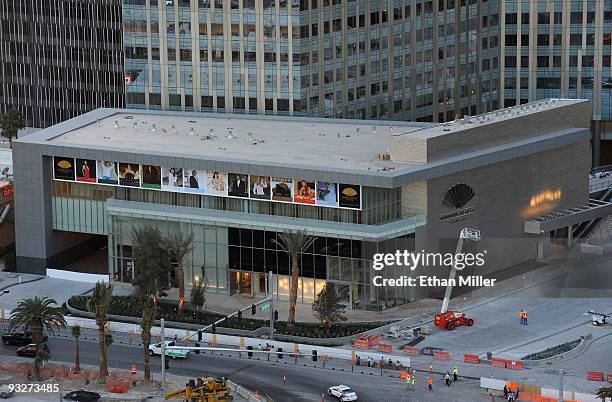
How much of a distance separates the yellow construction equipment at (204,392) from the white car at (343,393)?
9577mm

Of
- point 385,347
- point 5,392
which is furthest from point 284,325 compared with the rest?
point 5,392

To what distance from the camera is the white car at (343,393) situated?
173375 millimetres

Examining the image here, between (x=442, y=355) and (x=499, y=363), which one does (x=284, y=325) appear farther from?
(x=499, y=363)

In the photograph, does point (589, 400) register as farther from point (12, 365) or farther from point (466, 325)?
point (12, 365)

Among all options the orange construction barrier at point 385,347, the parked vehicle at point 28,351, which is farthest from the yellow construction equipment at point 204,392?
the parked vehicle at point 28,351

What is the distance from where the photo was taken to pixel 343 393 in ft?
570

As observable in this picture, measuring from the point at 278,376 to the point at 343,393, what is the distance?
399 inches

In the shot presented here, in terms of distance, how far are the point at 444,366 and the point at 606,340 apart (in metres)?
18.6

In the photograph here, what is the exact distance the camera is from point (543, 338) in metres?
191


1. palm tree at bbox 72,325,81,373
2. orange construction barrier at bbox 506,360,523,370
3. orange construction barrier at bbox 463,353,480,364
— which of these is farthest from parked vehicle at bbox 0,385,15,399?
orange construction barrier at bbox 506,360,523,370

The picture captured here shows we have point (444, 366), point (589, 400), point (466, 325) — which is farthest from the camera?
point (466, 325)

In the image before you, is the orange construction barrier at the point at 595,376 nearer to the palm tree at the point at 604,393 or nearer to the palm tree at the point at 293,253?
the palm tree at the point at 604,393

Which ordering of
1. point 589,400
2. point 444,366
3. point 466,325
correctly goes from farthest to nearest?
point 466,325 < point 444,366 < point 589,400

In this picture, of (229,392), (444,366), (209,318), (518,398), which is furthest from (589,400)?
(209,318)
